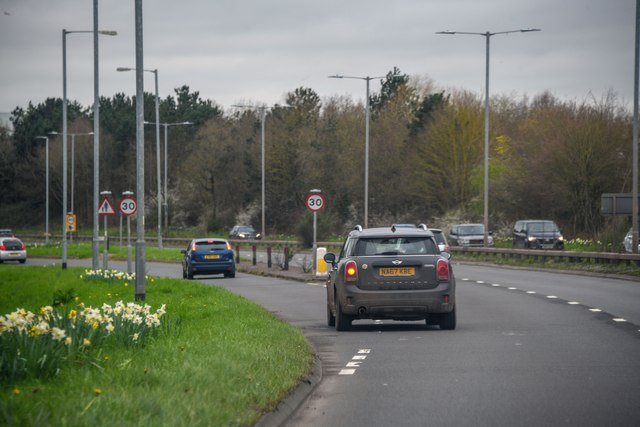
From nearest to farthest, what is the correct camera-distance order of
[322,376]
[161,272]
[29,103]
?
[322,376], [161,272], [29,103]

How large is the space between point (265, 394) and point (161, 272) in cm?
3991

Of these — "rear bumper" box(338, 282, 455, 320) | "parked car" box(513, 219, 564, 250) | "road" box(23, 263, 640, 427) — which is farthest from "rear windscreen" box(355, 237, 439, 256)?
"parked car" box(513, 219, 564, 250)

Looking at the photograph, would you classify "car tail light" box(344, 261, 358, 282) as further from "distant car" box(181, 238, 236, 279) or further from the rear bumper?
"distant car" box(181, 238, 236, 279)

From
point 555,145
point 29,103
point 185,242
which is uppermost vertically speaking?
point 29,103

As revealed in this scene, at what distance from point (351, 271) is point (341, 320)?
2.81ft

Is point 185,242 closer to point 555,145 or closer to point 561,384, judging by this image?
point 555,145

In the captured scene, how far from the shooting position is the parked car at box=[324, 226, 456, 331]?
1817 centimetres

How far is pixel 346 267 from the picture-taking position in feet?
60.6

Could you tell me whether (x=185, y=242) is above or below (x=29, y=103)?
below

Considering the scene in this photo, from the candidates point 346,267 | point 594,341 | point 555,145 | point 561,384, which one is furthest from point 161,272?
point 561,384

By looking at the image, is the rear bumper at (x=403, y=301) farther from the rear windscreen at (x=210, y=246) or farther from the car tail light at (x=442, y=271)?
the rear windscreen at (x=210, y=246)

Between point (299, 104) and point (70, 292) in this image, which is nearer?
point (70, 292)

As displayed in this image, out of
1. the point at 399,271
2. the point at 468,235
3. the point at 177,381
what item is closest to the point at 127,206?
the point at 399,271

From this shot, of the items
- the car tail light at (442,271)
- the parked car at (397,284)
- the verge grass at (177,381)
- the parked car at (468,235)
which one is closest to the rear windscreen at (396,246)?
the parked car at (397,284)
